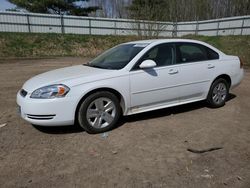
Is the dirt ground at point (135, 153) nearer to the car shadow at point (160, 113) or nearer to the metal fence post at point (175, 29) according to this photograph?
the car shadow at point (160, 113)

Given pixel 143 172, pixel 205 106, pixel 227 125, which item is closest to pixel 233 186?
pixel 143 172

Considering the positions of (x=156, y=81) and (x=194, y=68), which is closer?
(x=156, y=81)

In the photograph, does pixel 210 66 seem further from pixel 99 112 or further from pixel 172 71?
pixel 99 112

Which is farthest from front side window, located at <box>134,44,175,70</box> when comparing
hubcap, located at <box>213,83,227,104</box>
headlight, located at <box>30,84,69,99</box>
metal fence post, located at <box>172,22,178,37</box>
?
metal fence post, located at <box>172,22,178,37</box>

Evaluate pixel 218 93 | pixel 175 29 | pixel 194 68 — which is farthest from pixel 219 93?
pixel 175 29

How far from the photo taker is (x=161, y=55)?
179 inches

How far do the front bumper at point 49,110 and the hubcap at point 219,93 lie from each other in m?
3.20

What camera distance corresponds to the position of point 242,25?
838 inches

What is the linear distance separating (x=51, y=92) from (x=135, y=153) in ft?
5.19

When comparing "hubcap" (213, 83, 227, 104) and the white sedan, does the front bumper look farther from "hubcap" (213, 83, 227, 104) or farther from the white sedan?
"hubcap" (213, 83, 227, 104)

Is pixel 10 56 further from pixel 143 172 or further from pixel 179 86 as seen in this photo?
pixel 143 172

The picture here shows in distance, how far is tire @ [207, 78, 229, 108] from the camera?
5.16 metres

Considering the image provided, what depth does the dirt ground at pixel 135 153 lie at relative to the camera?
274 centimetres

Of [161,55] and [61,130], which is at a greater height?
[161,55]
